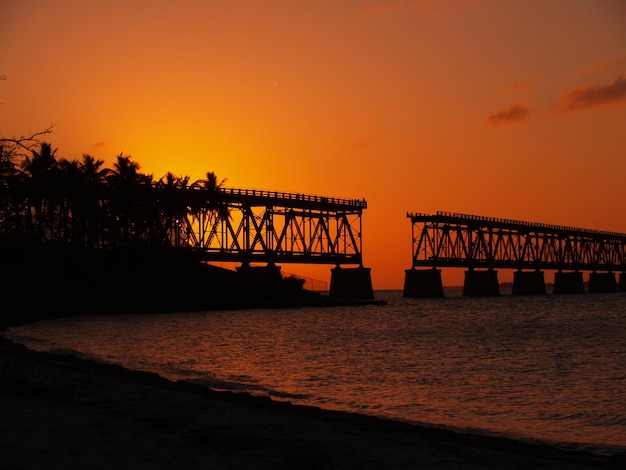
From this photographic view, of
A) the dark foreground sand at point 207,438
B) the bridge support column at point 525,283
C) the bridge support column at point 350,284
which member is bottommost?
the dark foreground sand at point 207,438

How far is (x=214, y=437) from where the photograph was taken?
42.6 ft

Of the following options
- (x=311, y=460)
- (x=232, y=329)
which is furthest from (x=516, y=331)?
(x=311, y=460)

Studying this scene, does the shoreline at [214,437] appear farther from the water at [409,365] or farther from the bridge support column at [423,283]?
the bridge support column at [423,283]

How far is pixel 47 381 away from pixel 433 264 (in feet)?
411

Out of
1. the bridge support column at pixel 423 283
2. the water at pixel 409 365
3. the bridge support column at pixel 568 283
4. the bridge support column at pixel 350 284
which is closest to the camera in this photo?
the water at pixel 409 365

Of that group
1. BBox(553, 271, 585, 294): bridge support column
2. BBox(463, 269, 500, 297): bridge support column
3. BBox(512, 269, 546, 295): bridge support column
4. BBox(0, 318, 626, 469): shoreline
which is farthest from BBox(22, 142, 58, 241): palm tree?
BBox(553, 271, 585, 294): bridge support column

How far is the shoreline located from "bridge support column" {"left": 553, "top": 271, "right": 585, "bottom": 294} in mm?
181752

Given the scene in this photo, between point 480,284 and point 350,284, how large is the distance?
4853 cm

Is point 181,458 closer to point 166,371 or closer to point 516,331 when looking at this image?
point 166,371

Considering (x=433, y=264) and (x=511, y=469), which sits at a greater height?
(x=433, y=264)

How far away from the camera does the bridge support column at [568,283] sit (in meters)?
190

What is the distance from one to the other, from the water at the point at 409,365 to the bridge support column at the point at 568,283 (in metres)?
134

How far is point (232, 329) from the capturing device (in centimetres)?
5422

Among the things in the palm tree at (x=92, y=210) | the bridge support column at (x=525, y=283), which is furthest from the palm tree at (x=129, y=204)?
the bridge support column at (x=525, y=283)
